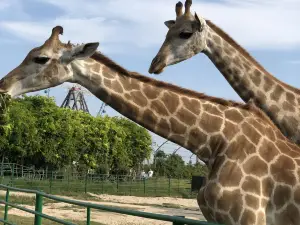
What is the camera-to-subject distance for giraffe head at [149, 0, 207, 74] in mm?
7559

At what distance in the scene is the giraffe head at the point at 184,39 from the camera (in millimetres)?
7559

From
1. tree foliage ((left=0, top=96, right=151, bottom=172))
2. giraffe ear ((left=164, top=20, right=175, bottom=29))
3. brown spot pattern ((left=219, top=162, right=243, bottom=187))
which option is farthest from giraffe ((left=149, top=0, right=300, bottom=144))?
tree foliage ((left=0, top=96, right=151, bottom=172))

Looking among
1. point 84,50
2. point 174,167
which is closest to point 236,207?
point 84,50

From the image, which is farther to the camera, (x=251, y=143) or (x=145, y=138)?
(x=145, y=138)

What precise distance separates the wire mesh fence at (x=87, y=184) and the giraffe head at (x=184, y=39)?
22.1 m

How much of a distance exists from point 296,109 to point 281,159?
9.38 ft

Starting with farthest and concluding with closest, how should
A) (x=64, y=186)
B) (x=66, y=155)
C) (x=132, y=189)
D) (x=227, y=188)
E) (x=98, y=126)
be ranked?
(x=98, y=126), (x=66, y=155), (x=132, y=189), (x=64, y=186), (x=227, y=188)

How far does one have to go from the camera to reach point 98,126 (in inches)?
1721

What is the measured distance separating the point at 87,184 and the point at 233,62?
25296 millimetres

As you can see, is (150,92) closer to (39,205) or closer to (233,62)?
(233,62)

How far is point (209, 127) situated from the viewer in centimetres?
532

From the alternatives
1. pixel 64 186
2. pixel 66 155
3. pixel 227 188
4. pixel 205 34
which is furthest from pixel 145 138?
pixel 227 188

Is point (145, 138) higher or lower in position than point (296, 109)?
higher

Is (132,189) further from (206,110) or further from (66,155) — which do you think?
(206,110)
